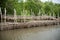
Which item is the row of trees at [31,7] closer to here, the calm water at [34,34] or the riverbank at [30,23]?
the riverbank at [30,23]

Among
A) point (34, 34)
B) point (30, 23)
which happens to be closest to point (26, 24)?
point (30, 23)

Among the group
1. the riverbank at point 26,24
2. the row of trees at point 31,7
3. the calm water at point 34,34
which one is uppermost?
the row of trees at point 31,7

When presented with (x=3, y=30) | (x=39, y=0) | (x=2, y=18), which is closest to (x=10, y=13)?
(x=2, y=18)

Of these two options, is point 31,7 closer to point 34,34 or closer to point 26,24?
point 26,24

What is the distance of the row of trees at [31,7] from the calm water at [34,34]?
10.0 inches

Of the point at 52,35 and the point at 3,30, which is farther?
the point at 52,35

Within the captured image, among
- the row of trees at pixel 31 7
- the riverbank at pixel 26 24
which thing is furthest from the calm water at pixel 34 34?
the row of trees at pixel 31 7

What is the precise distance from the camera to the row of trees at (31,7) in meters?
1.88

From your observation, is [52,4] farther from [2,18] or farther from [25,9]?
[2,18]

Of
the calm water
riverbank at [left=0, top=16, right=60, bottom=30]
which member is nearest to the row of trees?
riverbank at [left=0, top=16, right=60, bottom=30]

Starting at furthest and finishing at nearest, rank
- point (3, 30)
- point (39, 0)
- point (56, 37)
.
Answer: point (56, 37) → point (39, 0) → point (3, 30)

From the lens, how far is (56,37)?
2303mm

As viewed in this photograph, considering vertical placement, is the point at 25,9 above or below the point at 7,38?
above

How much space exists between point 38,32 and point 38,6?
1.37 feet
